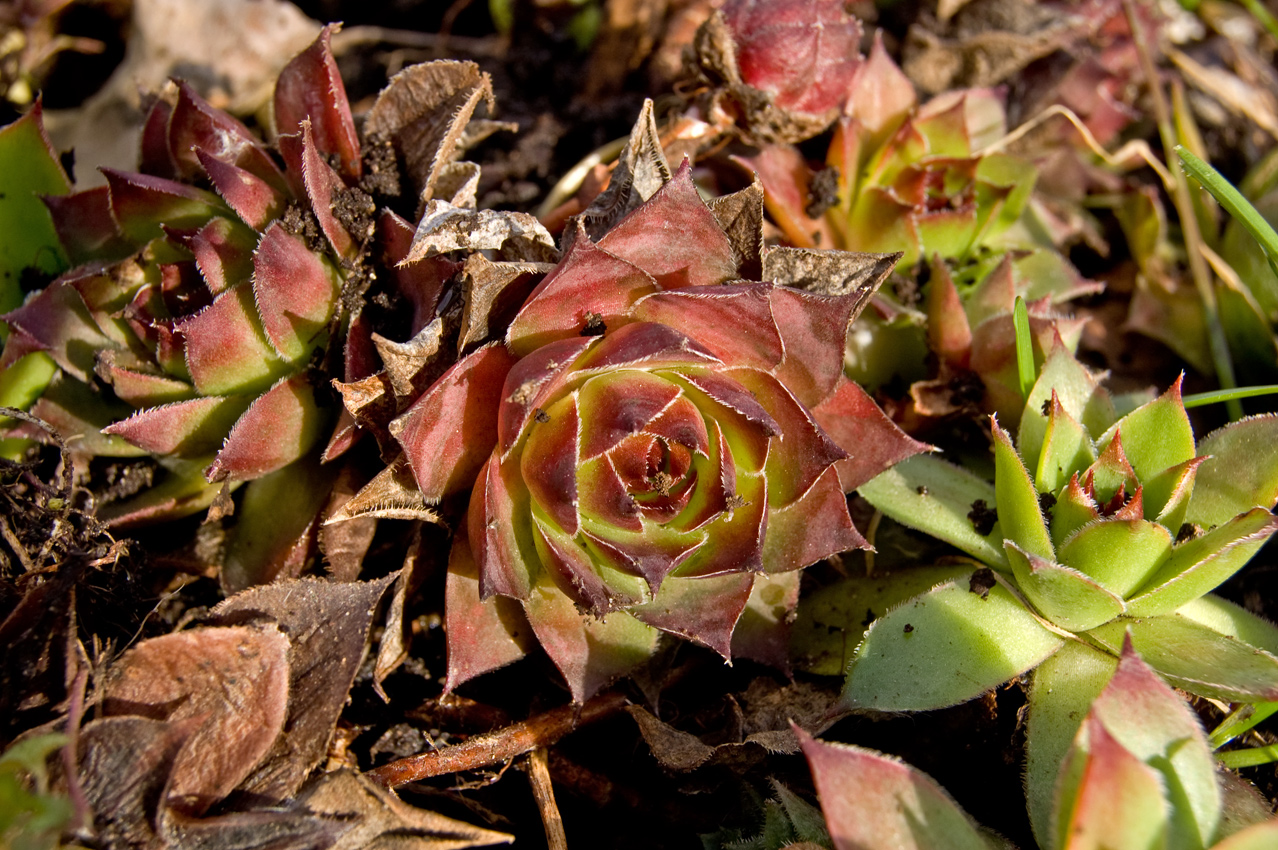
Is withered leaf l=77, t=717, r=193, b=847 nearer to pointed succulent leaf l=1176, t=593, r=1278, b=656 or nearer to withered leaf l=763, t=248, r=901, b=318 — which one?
withered leaf l=763, t=248, r=901, b=318

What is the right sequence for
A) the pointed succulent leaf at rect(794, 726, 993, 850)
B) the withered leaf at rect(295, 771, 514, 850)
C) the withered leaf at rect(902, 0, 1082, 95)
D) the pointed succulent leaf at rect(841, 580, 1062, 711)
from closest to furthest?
the pointed succulent leaf at rect(794, 726, 993, 850) < the withered leaf at rect(295, 771, 514, 850) < the pointed succulent leaf at rect(841, 580, 1062, 711) < the withered leaf at rect(902, 0, 1082, 95)

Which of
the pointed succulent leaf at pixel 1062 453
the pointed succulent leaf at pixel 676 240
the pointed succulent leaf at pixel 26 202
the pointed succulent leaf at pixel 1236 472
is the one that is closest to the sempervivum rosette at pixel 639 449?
the pointed succulent leaf at pixel 676 240

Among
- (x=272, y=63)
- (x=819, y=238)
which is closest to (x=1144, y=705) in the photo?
(x=819, y=238)

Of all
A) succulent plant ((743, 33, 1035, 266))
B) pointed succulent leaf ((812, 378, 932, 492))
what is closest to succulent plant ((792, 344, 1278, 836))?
pointed succulent leaf ((812, 378, 932, 492))

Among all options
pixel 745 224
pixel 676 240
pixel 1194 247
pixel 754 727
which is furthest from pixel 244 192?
pixel 1194 247

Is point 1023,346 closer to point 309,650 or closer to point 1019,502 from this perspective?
point 1019,502
